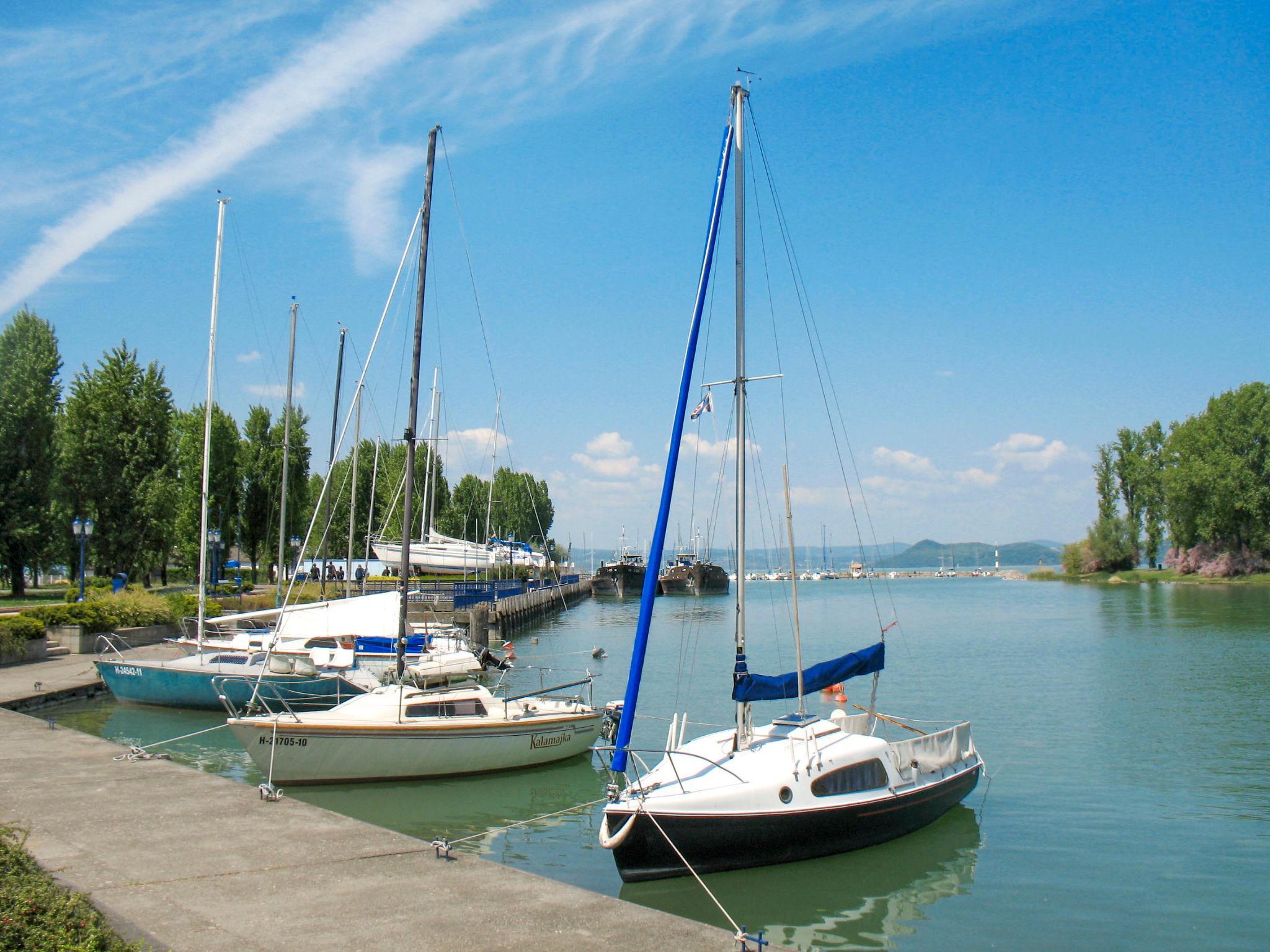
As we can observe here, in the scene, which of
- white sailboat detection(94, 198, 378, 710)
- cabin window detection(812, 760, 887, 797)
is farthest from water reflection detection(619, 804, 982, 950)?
white sailboat detection(94, 198, 378, 710)

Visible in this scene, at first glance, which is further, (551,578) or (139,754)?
(551,578)

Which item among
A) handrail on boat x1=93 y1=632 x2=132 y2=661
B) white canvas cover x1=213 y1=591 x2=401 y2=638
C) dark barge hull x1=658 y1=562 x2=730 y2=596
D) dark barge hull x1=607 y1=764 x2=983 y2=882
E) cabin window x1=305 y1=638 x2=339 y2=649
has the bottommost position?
dark barge hull x1=658 y1=562 x2=730 y2=596

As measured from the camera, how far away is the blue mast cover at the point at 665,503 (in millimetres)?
13922

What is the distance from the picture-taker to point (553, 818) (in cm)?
1773

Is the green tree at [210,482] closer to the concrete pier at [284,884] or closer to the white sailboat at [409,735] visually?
the white sailboat at [409,735]

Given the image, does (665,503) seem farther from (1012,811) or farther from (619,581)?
(619,581)

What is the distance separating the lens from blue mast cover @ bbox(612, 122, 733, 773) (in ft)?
45.7

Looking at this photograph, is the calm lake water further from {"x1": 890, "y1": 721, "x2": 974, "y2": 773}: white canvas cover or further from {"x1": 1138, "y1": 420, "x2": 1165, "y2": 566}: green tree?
{"x1": 1138, "y1": 420, "x2": 1165, "y2": 566}: green tree

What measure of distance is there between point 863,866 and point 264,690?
1734 centimetres

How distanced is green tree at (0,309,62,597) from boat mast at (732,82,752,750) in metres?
46.5

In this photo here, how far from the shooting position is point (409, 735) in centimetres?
1872

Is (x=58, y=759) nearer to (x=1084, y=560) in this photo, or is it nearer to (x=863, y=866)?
(x=863, y=866)

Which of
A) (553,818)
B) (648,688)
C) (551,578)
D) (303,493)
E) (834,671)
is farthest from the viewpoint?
(551,578)

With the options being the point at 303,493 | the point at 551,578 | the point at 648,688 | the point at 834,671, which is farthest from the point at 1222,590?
the point at 834,671
